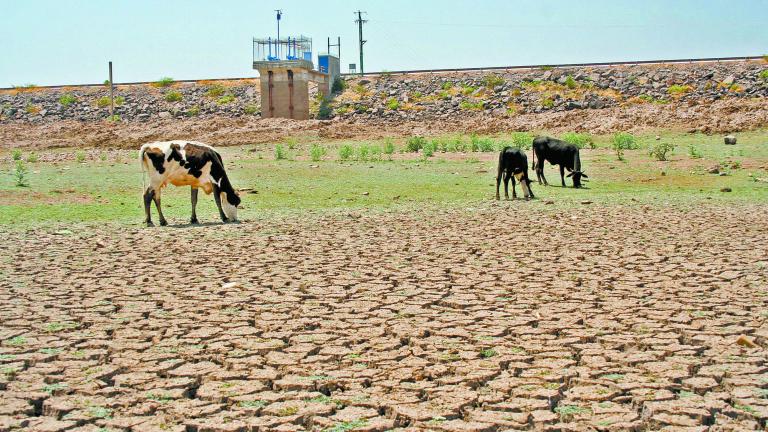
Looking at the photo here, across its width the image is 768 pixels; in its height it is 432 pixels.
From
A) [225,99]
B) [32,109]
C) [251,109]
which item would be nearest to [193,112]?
[225,99]

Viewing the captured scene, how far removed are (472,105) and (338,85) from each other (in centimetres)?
1059

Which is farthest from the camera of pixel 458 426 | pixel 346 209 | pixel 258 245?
pixel 346 209

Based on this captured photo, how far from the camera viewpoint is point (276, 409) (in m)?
4.69

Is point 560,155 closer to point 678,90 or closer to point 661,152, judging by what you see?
point 661,152

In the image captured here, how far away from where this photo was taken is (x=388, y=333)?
20.9 ft

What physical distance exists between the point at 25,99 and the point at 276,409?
58.7m

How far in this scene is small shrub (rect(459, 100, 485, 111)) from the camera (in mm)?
45062

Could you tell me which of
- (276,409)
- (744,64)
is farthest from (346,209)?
(744,64)

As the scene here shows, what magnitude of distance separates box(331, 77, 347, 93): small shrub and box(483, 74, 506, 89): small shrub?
862 cm

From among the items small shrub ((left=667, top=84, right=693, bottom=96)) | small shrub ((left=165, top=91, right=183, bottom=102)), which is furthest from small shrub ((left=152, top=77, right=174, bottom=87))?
small shrub ((left=667, top=84, right=693, bottom=96))

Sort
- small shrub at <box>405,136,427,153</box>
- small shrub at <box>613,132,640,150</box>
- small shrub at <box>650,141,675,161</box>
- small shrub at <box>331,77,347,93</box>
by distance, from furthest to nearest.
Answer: small shrub at <box>331,77,347,93</box>
small shrub at <box>405,136,427,153</box>
small shrub at <box>613,132,640,150</box>
small shrub at <box>650,141,675,161</box>

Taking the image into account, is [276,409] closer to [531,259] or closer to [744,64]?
[531,259]

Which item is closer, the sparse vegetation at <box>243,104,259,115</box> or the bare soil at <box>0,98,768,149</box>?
the bare soil at <box>0,98,768,149</box>

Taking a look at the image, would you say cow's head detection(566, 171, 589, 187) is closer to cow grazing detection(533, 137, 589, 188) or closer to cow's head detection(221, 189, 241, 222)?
cow grazing detection(533, 137, 589, 188)
